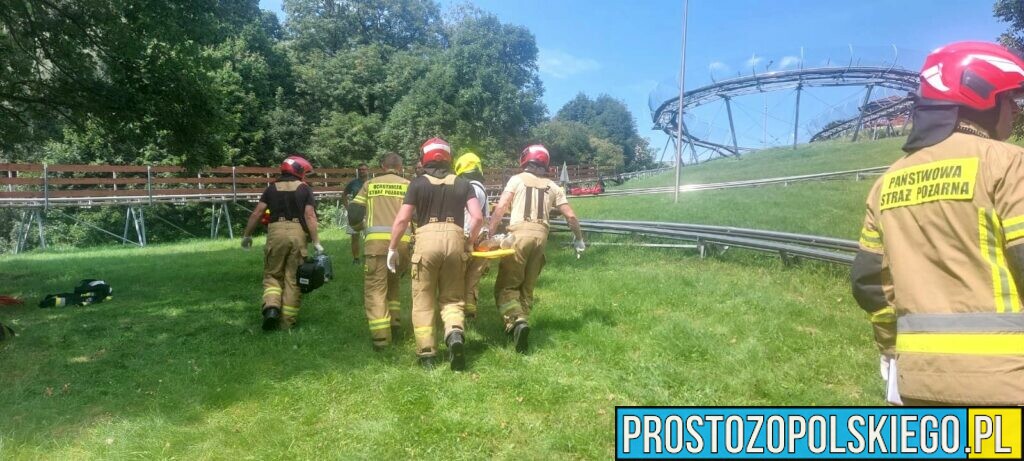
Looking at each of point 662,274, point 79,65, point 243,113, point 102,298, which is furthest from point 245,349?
point 243,113

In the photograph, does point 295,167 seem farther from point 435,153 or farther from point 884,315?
point 884,315

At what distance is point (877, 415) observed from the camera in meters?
2.33

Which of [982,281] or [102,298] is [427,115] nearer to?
[102,298]

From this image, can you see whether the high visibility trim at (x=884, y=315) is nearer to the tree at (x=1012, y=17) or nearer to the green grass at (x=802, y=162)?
the tree at (x=1012, y=17)

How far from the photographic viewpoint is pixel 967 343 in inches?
79.7

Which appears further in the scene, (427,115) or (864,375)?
(427,115)

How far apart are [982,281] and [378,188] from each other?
5513 millimetres

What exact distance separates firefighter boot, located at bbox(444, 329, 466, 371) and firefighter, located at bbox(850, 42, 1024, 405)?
3541mm

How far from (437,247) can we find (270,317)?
9.15ft

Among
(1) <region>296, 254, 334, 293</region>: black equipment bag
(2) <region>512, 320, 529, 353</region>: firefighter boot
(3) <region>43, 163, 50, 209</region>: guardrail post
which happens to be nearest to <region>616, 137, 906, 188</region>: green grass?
(2) <region>512, 320, 529, 353</region>: firefighter boot

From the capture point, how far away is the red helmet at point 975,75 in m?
2.16

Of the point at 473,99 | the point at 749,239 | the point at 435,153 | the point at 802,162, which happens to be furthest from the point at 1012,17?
the point at 473,99

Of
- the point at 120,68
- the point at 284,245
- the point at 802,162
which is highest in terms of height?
the point at 802,162

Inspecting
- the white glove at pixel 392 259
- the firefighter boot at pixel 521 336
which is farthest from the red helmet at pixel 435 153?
the firefighter boot at pixel 521 336
